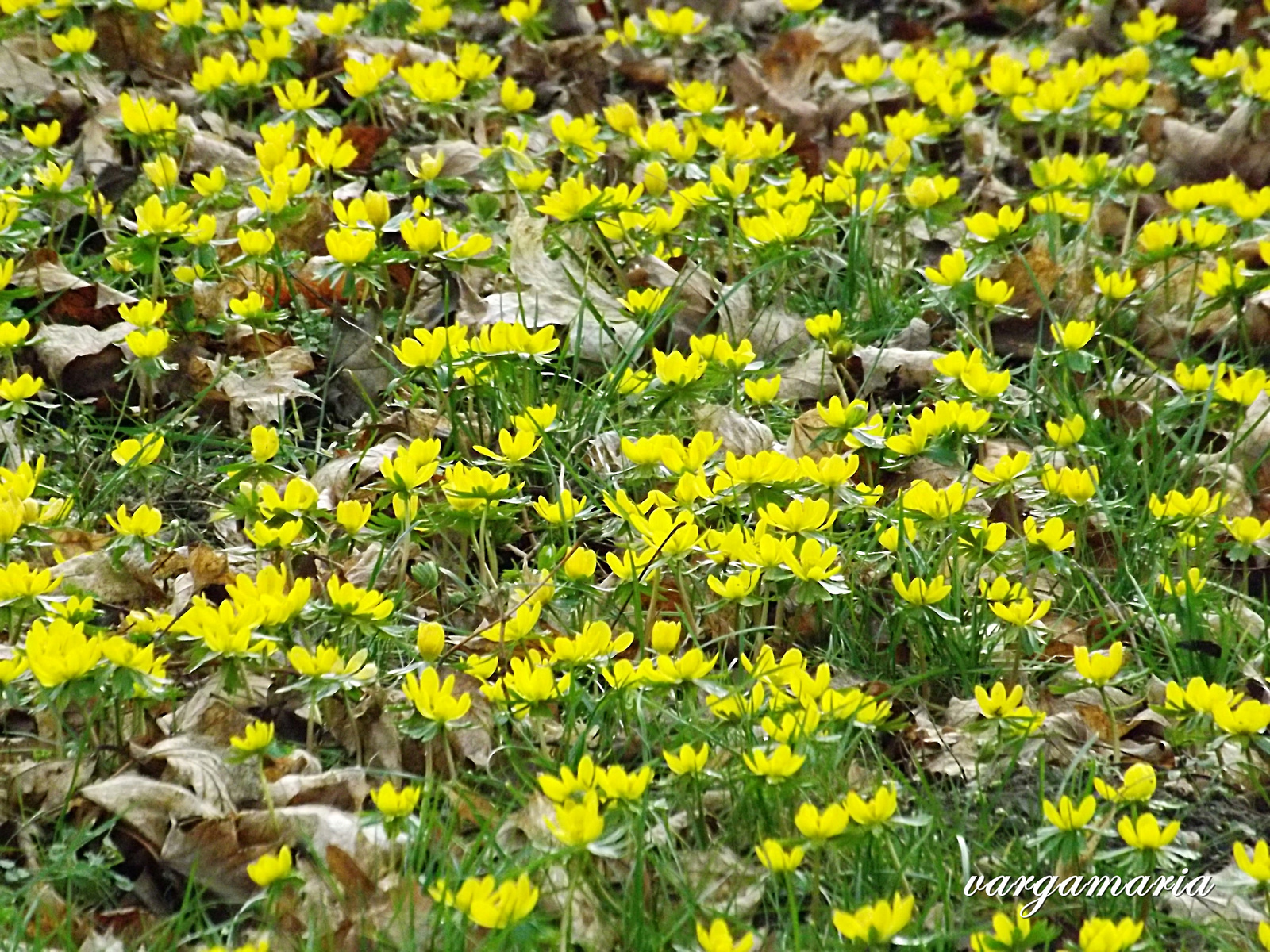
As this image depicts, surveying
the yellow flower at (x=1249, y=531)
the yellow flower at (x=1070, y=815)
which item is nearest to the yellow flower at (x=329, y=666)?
the yellow flower at (x=1070, y=815)

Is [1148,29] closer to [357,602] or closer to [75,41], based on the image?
[75,41]

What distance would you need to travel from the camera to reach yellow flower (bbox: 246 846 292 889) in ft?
6.02

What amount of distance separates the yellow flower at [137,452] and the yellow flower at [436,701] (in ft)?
2.78

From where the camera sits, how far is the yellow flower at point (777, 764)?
194 centimetres

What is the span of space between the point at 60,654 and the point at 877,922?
1140 millimetres

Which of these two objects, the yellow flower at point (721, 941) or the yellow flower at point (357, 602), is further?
the yellow flower at point (357, 602)

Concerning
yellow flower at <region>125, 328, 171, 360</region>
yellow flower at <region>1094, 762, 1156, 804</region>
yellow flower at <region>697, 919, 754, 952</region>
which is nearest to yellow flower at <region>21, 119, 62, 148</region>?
yellow flower at <region>125, 328, 171, 360</region>

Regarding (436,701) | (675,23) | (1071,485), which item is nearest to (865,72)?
(675,23)

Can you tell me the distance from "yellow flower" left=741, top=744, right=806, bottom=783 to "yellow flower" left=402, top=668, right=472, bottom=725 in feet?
1.33

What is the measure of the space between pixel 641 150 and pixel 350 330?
36.8 inches

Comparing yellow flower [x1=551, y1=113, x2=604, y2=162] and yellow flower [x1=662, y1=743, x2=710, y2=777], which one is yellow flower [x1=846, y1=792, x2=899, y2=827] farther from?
yellow flower [x1=551, y1=113, x2=604, y2=162]

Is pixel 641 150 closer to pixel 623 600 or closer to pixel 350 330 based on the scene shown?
pixel 350 330

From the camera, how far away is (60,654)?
2.04m

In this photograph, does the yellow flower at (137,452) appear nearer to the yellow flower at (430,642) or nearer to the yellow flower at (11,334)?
the yellow flower at (11,334)
